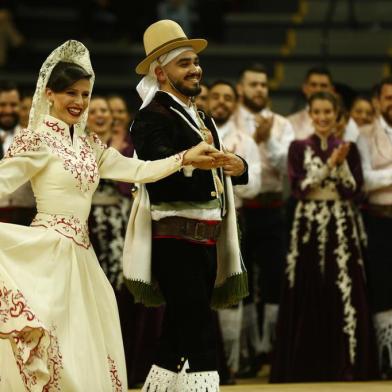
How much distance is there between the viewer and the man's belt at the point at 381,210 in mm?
7668

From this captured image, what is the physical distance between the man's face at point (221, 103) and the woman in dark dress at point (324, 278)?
0.64 meters

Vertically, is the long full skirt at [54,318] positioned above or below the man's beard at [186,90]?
below

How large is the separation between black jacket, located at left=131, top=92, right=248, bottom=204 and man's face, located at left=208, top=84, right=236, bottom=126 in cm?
209

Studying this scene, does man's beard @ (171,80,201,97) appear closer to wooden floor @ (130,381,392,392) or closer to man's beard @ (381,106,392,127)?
wooden floor @ (130,381,392,392)

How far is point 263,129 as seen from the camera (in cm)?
792

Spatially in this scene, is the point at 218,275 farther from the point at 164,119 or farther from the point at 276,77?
the point at 276,77

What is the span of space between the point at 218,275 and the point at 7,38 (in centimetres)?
749

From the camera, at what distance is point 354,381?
743 centimetres

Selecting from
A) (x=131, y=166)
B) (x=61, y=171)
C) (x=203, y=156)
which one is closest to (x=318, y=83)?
(x=131, y=166)

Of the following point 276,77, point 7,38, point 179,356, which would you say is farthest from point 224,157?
point 7,38

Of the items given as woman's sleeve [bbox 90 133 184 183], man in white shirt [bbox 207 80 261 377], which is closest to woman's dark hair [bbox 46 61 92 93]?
woman's sleeve [bbox 90 133 184 183]

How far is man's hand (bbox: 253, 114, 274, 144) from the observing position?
791cm

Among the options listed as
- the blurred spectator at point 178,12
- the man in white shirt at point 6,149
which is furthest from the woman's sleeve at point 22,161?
the blurred spectator at point 178,12

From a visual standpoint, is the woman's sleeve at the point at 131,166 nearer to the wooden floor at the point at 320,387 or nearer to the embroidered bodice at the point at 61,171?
the embroidered bodice at the point at 61,171
